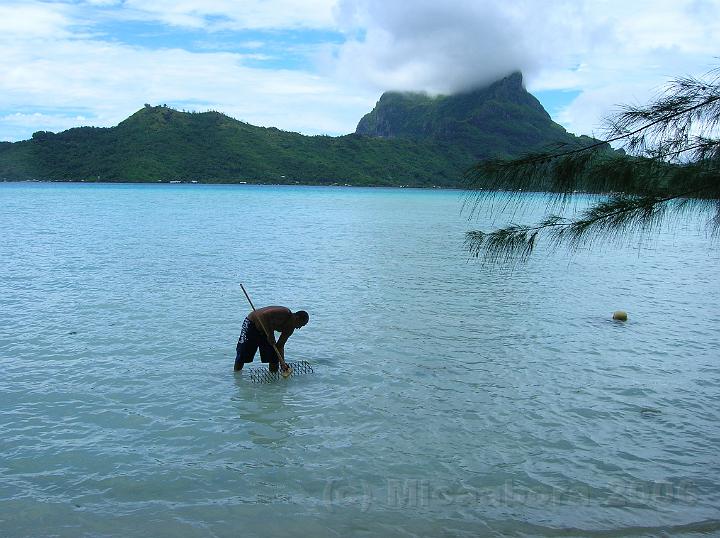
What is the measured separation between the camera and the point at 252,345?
34.4 feet

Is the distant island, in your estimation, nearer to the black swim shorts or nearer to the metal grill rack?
the metal grill rack

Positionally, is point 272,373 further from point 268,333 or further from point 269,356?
point 268,333

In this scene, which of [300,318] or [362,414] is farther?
[300,318]

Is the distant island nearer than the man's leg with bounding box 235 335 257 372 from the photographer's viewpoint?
No

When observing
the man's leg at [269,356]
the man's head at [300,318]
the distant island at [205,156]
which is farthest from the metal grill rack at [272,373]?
the distant island at [205,156]

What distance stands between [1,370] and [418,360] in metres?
7.37

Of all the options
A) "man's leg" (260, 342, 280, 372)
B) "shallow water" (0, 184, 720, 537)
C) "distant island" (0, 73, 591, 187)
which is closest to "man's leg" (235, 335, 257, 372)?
"man's leg" (260, 342, 280, 372)

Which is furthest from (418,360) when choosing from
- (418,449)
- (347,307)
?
(347,307)

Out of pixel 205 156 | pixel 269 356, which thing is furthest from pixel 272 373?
pixel 205 156

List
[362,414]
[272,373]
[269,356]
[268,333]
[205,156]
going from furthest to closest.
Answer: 1. [205,156]
2. [269,356]
3. [272,373]
4. [268,333]
5. [362,414]

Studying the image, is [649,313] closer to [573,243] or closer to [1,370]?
[573,243]

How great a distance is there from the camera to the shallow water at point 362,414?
21.2ft

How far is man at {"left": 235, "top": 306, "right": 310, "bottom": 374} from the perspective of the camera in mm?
10233

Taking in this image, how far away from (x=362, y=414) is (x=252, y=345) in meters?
2.48
